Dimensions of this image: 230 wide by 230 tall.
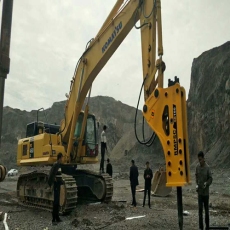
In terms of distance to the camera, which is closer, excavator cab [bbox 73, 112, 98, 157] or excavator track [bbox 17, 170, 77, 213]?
excavator track [bbox 17, 170, 77, 213]

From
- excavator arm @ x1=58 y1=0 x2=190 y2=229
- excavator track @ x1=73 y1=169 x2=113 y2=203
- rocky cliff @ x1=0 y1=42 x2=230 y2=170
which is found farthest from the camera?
rocky cliff @ x1=0 y1=42 x2=230 y2=170

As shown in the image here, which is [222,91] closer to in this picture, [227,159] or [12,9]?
[227,159]

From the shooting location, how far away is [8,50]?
8.91 ft

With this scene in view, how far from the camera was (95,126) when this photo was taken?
11.6m

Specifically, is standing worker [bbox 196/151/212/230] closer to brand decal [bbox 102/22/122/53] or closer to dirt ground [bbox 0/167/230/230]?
dirt ground [bbox 0/167/230/230]

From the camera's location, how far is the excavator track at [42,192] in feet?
29.2

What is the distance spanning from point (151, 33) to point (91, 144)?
5.07 meters

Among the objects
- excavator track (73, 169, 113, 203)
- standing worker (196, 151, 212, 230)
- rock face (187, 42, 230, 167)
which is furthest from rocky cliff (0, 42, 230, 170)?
standing worker (196, 151, 212, 230)

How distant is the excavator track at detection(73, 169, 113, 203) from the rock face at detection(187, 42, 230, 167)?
21.2m

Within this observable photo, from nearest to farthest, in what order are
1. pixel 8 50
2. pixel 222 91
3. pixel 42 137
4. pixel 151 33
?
pixel 8 50, pixel 151 33, pixel 42 137, pixel 222 91

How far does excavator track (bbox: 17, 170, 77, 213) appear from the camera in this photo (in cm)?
891

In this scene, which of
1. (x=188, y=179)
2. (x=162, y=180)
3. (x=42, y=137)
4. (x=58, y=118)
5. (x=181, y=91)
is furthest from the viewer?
(x=58, y=118)

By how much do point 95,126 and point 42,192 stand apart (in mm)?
3066

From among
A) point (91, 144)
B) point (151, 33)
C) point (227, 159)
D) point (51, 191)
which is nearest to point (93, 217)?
point (51, 191)
